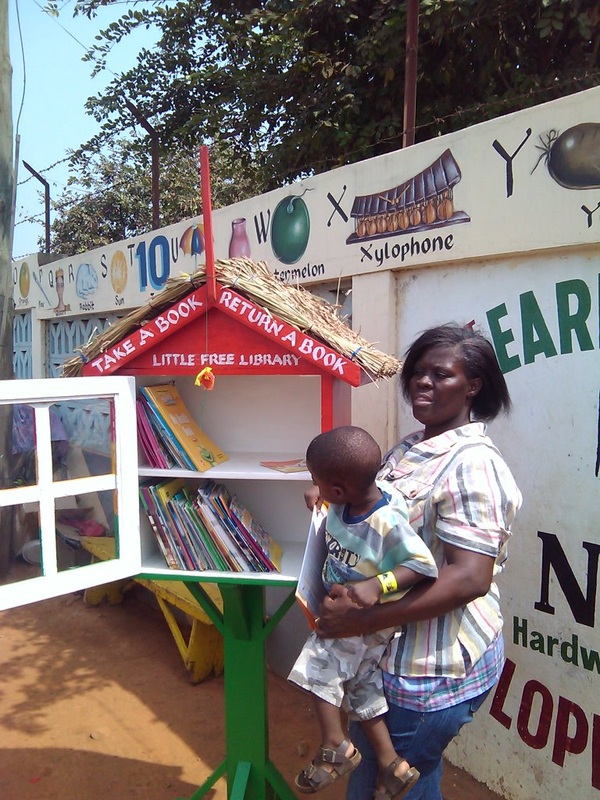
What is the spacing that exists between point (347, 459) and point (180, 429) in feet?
3.29

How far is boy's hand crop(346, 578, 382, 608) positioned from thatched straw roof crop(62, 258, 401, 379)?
0.78 meters

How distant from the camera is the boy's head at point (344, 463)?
151cm

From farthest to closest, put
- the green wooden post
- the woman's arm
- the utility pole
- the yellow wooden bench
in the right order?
the utility pole → the yellow wooden bench → the green wooden post → the woman's arm

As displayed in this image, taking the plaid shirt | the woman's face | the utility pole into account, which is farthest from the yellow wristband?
the utility pole

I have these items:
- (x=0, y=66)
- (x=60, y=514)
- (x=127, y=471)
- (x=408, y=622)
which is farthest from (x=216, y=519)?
(x=0, y=66)

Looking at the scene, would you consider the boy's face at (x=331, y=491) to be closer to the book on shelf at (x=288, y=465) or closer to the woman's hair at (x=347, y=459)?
the woman's hair at (x=347, y=459)

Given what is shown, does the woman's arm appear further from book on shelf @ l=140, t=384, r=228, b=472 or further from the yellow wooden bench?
the yellow wooden bench

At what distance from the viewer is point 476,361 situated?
5.66ft

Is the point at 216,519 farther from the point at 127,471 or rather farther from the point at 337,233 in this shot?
the point at 337,233

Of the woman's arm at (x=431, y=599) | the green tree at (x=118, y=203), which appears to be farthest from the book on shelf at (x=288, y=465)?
the green tree at (x=118, y=203)

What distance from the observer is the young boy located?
1474 millimetres

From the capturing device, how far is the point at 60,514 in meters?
1.99

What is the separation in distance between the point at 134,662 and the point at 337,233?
2997 mm

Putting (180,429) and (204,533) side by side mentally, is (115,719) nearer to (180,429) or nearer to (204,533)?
(204,533)
